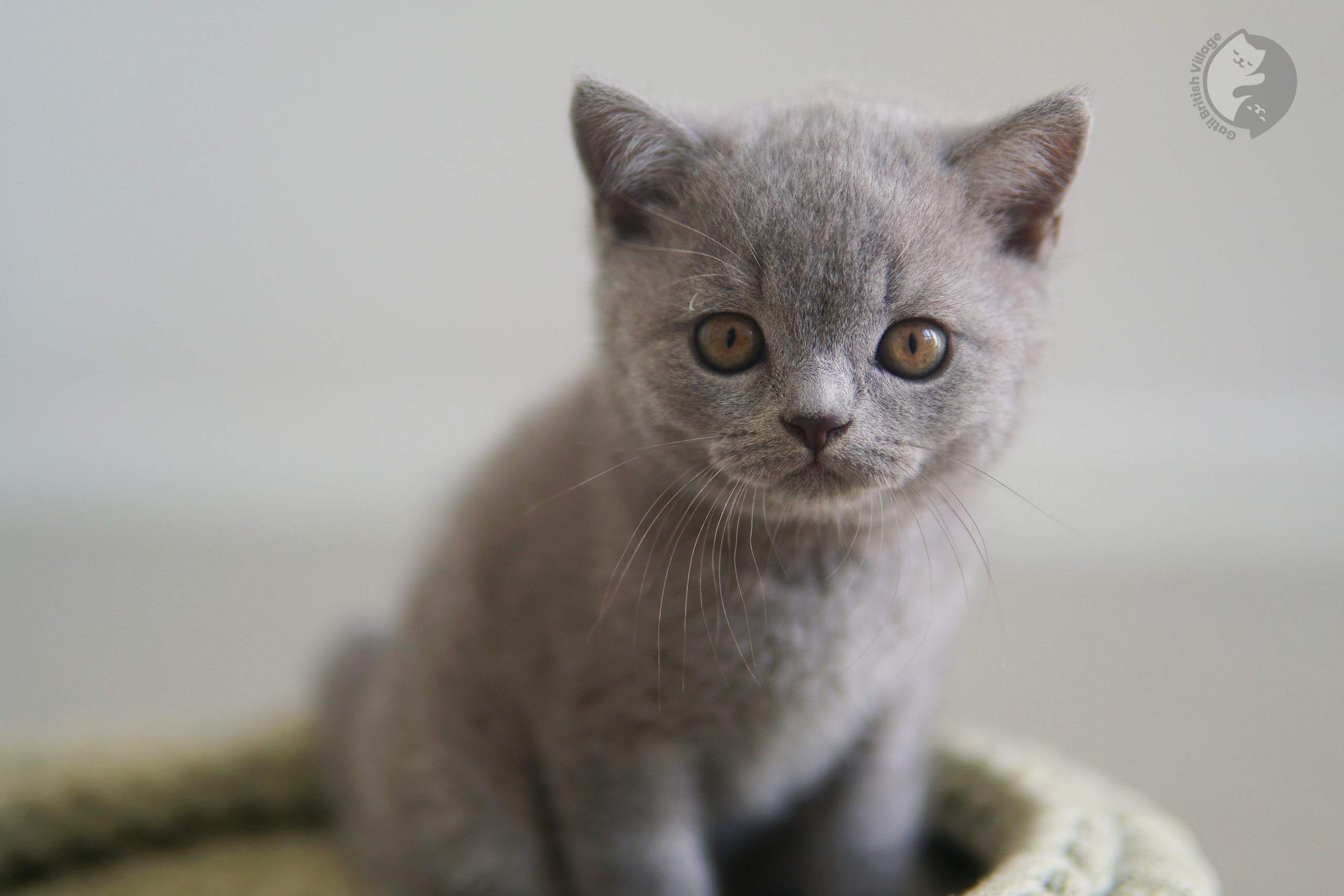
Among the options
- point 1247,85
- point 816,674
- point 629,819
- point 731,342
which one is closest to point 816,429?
point 731,342

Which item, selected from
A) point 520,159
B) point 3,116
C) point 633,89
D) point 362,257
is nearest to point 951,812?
point 633,89

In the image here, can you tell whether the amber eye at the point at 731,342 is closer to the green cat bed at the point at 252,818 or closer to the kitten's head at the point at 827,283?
the kitten's head at the point at 827,283

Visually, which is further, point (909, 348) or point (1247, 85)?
point (1247, 85)

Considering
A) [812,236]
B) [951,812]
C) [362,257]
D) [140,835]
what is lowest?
[140,835]

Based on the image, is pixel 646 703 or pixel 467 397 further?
pixel 467 397

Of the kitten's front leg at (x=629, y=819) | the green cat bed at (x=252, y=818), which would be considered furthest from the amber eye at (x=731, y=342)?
the green cat bed at (x=252, y=818)

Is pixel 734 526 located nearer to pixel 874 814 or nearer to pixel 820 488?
pixel 820 488

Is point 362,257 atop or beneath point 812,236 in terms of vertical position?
beneath

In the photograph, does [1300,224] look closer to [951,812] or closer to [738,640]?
[951,812]
